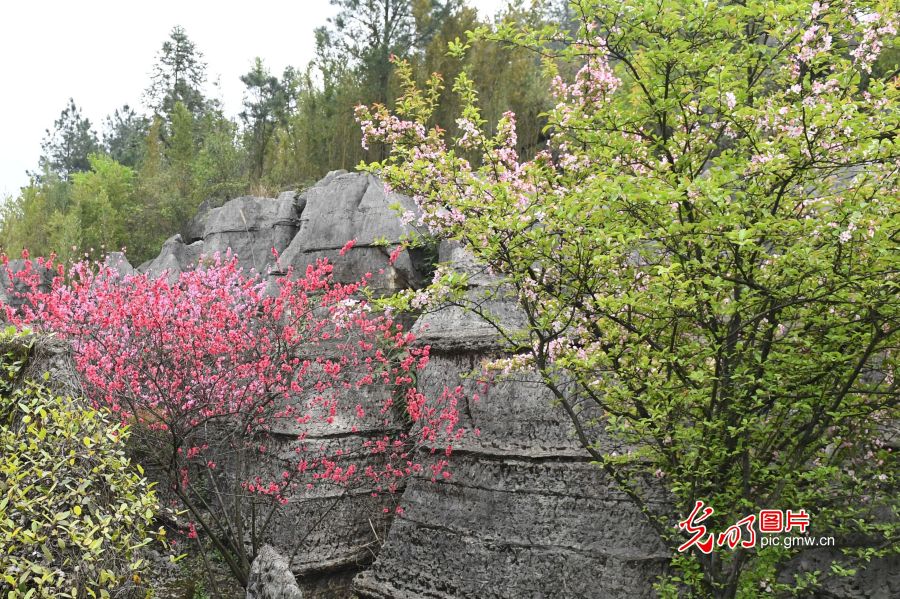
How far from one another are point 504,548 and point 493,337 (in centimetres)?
240

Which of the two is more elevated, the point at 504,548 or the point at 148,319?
the point at 148,319

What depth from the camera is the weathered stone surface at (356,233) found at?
36.7 ft

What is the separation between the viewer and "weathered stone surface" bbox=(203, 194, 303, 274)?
1390 cm

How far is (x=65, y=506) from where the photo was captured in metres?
3.17

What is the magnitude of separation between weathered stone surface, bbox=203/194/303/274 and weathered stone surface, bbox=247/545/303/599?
9.29 meters

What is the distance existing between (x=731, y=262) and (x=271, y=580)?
400cm

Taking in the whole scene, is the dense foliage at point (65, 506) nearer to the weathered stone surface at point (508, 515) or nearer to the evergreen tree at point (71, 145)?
the weathered stone surface at point (508, 515)

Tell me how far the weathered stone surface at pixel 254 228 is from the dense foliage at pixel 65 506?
408 inches

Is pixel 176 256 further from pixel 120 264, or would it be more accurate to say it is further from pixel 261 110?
pixel 261 110

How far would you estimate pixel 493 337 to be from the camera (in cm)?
763

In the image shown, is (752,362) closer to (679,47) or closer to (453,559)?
(679,47)

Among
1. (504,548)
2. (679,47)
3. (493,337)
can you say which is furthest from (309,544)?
(679,47)

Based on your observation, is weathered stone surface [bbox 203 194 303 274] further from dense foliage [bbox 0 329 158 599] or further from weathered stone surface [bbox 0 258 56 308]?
dense foliage [bbox 0 329 158 599]

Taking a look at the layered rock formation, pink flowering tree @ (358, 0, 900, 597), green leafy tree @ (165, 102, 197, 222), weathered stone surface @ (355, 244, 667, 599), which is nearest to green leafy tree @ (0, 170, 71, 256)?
green leafy tree @ (165, 102, 197, 222)
